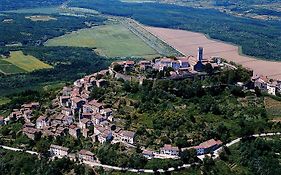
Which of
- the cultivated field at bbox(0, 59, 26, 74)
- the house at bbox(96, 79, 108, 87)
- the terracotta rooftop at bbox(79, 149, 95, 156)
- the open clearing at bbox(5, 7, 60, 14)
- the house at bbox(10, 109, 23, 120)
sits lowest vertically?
the cultivated field at bbox(0, 59, 26, 74)

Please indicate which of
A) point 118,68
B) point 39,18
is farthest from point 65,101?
point 39,18

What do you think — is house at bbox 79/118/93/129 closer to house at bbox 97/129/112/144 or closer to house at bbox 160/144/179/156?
house at bbox 97/129/112/144

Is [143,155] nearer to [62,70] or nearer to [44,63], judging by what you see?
[62,70]

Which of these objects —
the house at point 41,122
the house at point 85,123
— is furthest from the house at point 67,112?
the house at point 85,123

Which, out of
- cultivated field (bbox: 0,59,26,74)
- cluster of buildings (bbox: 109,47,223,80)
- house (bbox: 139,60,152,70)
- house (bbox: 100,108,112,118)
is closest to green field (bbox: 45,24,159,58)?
cultivated field (bbox: 0,59,26,74)

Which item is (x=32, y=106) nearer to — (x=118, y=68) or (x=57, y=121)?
(x=57, y=121)
